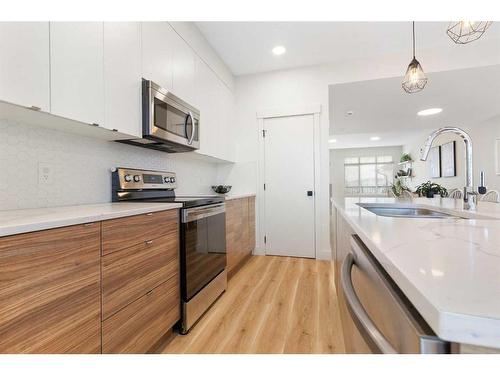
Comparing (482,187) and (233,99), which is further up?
(233,99)

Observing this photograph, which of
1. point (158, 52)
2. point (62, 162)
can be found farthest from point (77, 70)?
point (158, 52)

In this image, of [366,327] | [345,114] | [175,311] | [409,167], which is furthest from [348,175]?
[366,327]

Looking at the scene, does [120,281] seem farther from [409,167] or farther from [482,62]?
[409,167]

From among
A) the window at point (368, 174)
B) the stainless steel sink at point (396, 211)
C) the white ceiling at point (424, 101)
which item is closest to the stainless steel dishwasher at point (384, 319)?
the stainless steel sink at point (396, 211)

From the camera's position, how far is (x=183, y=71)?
224cm

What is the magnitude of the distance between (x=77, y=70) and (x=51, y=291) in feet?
3.57

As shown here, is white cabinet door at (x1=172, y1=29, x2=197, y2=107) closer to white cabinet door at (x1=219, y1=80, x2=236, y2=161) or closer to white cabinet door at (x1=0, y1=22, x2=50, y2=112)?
white cabinet door at (x1=219, y1=80, x2=236, y2=161)

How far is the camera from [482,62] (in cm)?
272

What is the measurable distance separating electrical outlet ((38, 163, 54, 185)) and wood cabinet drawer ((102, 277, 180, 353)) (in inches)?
33.6

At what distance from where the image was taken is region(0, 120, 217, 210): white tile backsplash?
1205mm

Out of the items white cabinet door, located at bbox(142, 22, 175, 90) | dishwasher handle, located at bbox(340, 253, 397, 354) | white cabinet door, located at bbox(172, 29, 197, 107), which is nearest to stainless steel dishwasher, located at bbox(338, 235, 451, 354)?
dishwasher handle, located at bbox(340, 253, 397, 354)

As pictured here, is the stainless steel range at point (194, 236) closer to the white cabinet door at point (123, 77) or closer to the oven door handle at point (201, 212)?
the oven door handle at point (201, 212)

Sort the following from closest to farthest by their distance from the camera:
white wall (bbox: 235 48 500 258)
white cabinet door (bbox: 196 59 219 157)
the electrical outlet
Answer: the electrical outlet
white cabinet door (bbox: 196 59 219 157)
white wall (bbox: 235 48 500 258)

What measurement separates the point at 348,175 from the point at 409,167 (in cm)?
218
